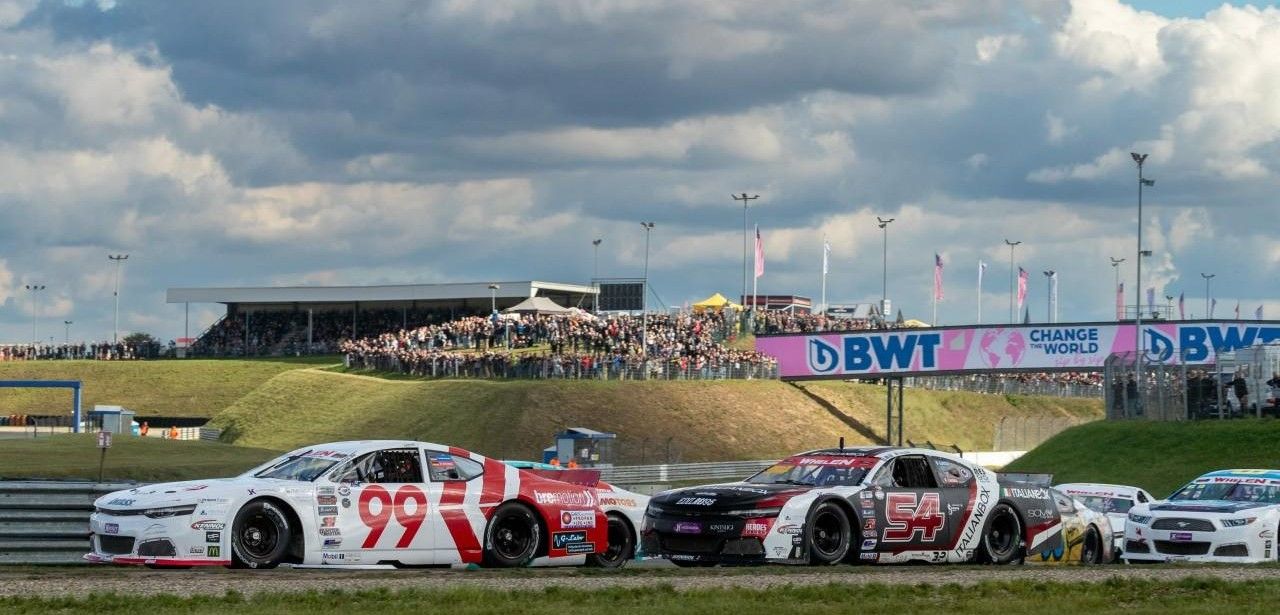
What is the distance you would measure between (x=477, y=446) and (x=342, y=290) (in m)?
40.4

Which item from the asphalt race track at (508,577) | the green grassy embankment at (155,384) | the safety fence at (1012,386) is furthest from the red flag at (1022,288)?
the asphalt race track at (508,577)

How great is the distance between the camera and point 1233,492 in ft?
70.2

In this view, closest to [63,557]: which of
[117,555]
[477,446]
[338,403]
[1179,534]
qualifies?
[117,555]

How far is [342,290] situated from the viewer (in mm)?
98625

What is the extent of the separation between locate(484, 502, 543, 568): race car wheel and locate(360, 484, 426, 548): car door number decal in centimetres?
78

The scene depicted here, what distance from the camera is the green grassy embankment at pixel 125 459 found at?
30984 millimetres

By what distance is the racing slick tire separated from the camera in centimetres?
1892

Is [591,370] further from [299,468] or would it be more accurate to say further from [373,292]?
[299,468]

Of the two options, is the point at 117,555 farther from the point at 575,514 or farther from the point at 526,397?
the point at 526,397

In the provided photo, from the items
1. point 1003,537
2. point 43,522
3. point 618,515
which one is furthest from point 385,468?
point 1003,537

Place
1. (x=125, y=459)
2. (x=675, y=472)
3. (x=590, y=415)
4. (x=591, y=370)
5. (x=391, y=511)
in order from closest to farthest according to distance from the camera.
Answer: (x=391, y=511), (x=125, y=459), (x=675, y=472), (x=590, y=415), (x=591, y=370)

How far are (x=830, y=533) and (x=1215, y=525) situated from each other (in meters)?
5.69

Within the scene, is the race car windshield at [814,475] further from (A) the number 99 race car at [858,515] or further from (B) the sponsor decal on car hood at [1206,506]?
(B) the sponsor decal on car hood at [1206,506]

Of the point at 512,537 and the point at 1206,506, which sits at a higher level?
the point at 1206,506
